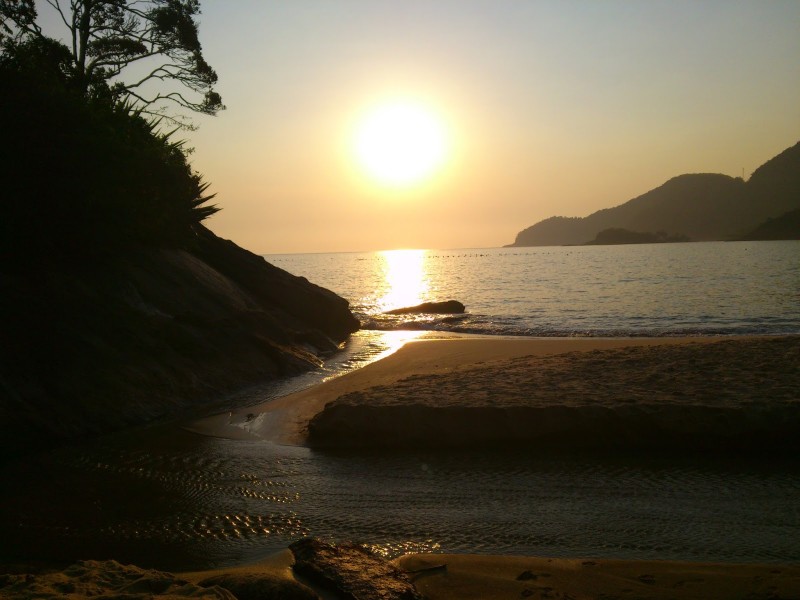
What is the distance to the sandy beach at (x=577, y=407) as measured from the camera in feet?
21.5

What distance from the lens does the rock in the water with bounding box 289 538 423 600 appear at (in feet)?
12.8

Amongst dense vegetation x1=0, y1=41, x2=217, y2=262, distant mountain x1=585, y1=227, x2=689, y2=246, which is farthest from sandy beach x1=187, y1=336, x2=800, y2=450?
distant mountain x1=585, y1=227, x2=689, y2=246

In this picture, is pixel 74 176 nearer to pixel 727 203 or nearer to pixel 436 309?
pixel 436 309

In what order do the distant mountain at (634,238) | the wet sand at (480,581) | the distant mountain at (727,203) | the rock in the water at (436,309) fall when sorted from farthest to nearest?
the distant mountain at (727,203) → the distant mountain at (634,238) → the rock in the water at (436,309) → the wet sand at (480,581)

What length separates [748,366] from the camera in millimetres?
8336

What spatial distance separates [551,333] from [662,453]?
13.6 m

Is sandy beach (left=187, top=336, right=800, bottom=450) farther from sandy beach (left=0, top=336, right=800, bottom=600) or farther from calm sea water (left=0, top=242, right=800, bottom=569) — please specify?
calm sea water (left=0, top=242, right=800, bottom=569)

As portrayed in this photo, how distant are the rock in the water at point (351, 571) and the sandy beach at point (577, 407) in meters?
2.78

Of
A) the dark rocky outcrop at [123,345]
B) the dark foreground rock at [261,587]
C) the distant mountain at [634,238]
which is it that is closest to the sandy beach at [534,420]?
the dark foreground rock at [261,587]

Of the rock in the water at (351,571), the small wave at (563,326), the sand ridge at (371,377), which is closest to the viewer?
the rock in the water at (351,571)

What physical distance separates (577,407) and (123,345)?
660 centimetres

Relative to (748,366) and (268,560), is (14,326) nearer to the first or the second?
(268,560)

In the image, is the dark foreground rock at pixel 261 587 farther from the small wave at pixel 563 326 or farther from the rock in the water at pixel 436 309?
the rock in the water at pixel 436 309

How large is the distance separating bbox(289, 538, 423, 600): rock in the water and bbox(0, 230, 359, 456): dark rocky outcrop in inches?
177
